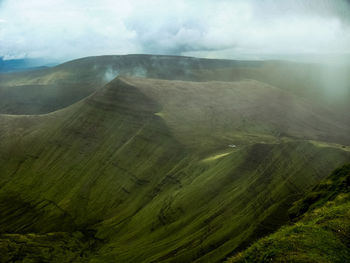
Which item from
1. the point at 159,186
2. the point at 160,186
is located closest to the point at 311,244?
the point at 160,186

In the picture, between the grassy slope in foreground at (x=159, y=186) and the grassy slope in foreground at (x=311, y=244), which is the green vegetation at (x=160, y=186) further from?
the grassy slope in foreground at (x=311, y=244)

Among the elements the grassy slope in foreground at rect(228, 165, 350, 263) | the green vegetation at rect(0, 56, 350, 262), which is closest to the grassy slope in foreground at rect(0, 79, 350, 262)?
the green vegetation at rect(0, 56, 350, 262)

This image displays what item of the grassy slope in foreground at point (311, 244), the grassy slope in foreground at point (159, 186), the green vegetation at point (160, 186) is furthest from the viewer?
the green vegetation at point (160, 186)

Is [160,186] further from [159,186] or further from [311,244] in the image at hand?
[311,244]

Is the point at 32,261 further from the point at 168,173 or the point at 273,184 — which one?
the point at 273,184

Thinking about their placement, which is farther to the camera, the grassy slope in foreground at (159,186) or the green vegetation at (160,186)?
the green vegetation at (160,186)

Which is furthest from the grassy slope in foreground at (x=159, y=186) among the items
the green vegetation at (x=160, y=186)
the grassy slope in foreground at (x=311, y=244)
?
the grassy slope in foreground at (x=311, y=244)
